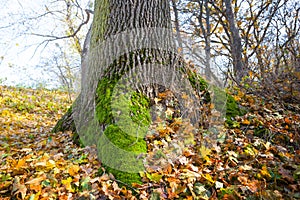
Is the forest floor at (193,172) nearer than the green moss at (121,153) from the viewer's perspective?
Yes

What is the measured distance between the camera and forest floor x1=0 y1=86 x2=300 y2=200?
1.85 m

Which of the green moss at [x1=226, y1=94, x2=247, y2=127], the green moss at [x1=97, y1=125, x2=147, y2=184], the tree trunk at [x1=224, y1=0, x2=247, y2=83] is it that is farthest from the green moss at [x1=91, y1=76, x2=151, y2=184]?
the tree trunk at [x1=224, y1=0, x2=247, y2=83]

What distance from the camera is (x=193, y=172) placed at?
6.69 feet

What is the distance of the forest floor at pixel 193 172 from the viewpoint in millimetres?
1848

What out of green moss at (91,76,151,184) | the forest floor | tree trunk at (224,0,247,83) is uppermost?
tree trunk at (224,0,247,83)

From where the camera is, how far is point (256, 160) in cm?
221

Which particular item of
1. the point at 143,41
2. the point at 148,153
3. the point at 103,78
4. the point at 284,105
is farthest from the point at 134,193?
the point at 284,105

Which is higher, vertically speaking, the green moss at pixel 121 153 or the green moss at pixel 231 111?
the green moss at pixel 231 111

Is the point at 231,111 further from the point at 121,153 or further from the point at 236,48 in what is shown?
the point at 236,48

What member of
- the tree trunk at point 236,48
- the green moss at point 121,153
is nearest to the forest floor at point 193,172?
the green moss at point 121,153

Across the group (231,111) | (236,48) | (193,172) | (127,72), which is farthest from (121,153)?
(236,48)

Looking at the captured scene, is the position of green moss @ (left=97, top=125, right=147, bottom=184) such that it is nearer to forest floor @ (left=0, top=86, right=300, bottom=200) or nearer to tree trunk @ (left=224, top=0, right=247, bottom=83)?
forest floor @ (left=0, top=86, right=300, bottom=200)

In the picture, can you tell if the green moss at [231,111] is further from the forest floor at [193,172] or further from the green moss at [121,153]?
the green moss at [121,153]

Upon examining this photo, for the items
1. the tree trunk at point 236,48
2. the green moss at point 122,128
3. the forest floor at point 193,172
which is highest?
the tree trunk at point 236,48
